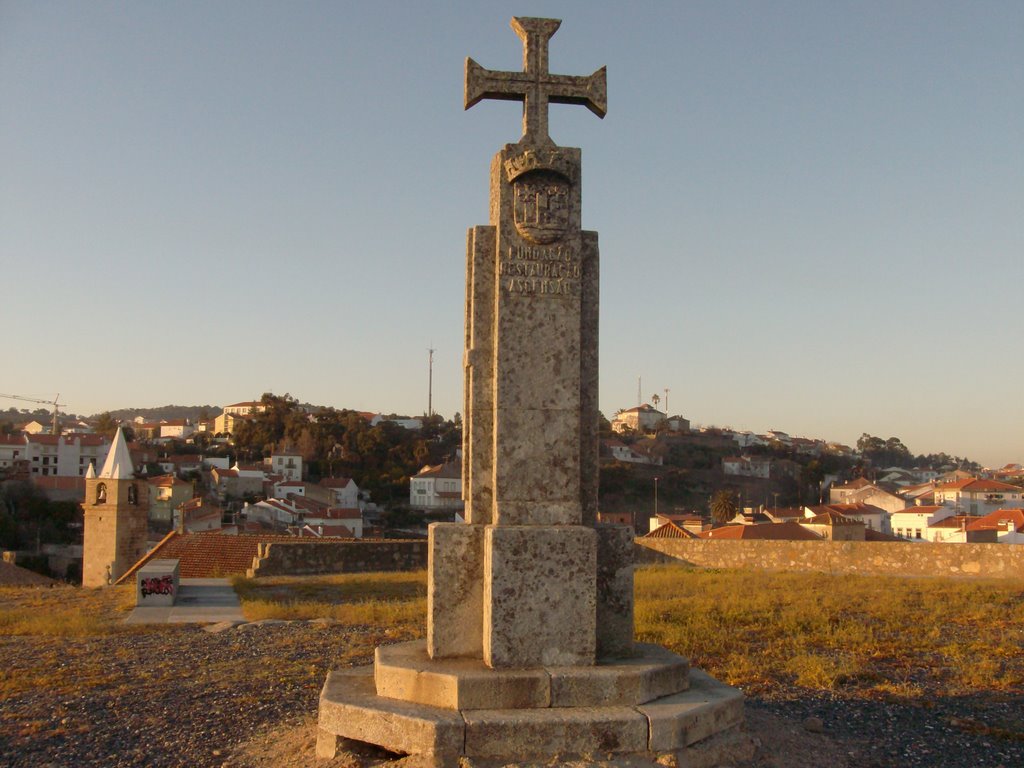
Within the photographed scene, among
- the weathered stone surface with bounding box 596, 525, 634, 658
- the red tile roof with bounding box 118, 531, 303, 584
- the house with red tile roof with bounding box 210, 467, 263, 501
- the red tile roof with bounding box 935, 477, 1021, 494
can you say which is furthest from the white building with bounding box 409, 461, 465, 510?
the weathered stone surface with bounding box 596, 525, 634, 658

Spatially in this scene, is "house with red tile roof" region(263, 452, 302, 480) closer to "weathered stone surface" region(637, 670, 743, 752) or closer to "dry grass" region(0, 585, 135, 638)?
"dry grass" region(0, 585, 135, 638)

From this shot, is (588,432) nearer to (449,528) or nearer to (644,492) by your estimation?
(449,528)

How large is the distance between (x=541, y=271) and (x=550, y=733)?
243 cm

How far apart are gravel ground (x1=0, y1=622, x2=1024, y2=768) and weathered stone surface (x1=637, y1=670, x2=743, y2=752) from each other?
0.79 feet

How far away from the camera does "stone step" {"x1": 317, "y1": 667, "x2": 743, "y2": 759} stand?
4.25 m

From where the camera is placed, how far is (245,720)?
5453mm

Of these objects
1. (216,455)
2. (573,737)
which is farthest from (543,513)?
(216,455)

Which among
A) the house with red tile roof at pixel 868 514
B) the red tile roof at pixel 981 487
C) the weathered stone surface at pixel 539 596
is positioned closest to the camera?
the weathered stone surface at pixel 539 596

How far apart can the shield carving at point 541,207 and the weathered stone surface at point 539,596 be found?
5.38 feet

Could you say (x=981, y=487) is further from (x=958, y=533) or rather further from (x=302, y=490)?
(x=302, y=490)

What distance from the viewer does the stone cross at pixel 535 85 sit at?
5348 millimetres

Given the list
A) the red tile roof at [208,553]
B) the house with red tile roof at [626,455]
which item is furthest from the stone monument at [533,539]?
the house with red tile roof at [626,455]

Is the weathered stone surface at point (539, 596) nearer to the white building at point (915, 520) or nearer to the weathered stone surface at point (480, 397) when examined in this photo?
the weathered stone surface at point (480, 397)

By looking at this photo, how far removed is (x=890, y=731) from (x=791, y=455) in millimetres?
101362
